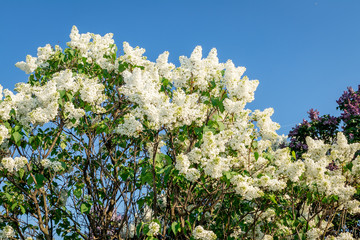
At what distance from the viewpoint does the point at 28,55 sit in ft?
23.8

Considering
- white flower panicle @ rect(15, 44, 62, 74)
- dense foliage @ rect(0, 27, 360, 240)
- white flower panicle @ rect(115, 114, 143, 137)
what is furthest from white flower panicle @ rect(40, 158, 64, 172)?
white flower panicle @ rect(15, 44, 62, 74)

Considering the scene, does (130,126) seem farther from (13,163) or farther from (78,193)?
(13,163)

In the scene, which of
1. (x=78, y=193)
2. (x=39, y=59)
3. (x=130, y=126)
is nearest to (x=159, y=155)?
(x=130, y=126)

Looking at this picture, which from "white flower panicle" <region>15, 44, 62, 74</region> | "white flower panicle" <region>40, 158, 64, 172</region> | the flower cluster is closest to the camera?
the flower cluster

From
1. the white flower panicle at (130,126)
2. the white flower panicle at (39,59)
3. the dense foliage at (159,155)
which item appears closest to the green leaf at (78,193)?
the dense foliage at (159,155)

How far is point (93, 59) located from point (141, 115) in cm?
320

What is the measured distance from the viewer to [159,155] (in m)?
5.16

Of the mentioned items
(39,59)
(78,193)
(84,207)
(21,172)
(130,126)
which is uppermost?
(39,59)

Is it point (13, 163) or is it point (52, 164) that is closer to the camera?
point (13, 163)

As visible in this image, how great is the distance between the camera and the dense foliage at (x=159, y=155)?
16.8ft

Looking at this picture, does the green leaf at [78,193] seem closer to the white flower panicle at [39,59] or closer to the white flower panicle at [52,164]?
the white flower panicle at [52,164]

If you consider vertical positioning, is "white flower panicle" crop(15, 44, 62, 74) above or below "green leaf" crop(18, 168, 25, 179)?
above

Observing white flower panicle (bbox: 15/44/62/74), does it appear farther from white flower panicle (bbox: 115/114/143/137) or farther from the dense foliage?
white flower panicle (bbox: 115/114/143/137)

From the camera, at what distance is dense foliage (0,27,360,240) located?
511 cm
